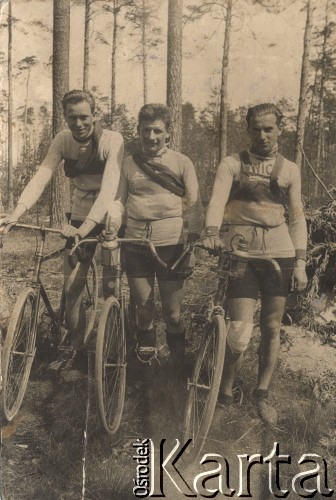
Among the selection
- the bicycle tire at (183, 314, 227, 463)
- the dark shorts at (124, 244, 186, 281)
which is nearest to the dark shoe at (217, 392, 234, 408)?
the bicycle tire at (183, 314, 227, 463)

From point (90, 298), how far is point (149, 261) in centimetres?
47

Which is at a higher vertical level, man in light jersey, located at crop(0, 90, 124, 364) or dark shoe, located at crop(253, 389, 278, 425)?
man in light jersey, located at crop(0, 90, 124, 364)

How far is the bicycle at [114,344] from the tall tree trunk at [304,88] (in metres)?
1.12

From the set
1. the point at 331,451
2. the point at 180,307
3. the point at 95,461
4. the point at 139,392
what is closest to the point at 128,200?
the point at 180,307

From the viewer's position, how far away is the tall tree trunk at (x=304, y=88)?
3.31 metres

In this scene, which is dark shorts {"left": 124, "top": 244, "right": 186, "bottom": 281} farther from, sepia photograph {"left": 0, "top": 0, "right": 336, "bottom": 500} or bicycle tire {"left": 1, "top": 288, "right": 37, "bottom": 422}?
bicycle tire {"left": 1, "top": 288, "right": 37, "bottom": 422}

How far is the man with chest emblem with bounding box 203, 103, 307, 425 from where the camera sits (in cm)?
323

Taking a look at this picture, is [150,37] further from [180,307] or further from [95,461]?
[95,461]

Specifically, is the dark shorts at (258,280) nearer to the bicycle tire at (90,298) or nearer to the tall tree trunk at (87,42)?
the bicycle tire at (90,298)

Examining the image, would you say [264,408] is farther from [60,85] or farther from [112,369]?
[60,85]

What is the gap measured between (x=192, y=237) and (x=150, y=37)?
4.42 ft

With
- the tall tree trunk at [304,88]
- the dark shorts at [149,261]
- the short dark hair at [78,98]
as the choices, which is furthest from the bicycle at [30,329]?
the tall tree trunk at [304,88]

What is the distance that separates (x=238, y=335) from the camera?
3.31 metres

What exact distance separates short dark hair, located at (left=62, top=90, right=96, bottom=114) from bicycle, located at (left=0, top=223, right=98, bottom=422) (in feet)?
2.73
